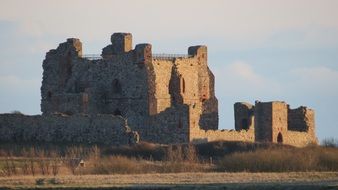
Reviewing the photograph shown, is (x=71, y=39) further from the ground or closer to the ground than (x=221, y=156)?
further from the ground

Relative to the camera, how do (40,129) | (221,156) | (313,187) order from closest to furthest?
1. (313,187)
2. (221,156)
3. (40,129)

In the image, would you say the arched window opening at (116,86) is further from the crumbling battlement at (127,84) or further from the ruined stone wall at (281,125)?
the ruined stone wall at (281,125)

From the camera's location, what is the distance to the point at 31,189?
44312mm

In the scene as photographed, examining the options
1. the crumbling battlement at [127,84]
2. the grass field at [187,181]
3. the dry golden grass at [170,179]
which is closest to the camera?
the grass field at [187,181]

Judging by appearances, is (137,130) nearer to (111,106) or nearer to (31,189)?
(111,106)

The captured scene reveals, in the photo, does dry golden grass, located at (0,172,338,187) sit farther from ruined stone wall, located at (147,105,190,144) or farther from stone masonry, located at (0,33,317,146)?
ruined stone wall, located at (147,105,190,144)

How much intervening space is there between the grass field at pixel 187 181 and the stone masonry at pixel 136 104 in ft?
51.6

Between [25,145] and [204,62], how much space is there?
571 inches

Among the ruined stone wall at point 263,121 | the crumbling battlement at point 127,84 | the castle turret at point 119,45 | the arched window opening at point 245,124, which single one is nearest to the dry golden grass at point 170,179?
the crumbling battlement at point 127,84

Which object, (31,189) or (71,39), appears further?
(71,39)

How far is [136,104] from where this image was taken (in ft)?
236

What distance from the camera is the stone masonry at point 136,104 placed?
6738 centimetres

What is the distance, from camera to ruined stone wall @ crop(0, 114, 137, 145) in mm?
66875

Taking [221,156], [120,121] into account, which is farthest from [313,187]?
[120,121]
